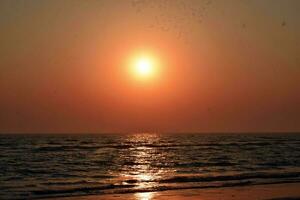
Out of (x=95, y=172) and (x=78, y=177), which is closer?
(x=78, y=177)

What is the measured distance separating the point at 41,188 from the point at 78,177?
643 cm

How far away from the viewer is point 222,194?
23984mm

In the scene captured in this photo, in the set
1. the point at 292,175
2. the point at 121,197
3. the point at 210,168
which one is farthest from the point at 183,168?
the point at 121,197

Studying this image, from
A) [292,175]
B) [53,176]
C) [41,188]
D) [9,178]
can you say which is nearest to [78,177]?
[53,176]

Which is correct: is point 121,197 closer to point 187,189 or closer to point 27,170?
point 187,189

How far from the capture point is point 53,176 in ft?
116

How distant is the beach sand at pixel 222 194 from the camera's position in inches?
899

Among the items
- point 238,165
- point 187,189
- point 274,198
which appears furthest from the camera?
point 238,165

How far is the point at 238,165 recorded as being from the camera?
149ft

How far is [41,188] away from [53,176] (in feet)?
23.2

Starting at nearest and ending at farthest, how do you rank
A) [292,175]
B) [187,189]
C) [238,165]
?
[187,189] → [292,175] → [238,165]

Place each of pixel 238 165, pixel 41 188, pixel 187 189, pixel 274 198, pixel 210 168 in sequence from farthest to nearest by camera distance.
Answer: pixel 238 165, pixel 210 168, pixel 41 188, pixel 187 189, pixel 274 198

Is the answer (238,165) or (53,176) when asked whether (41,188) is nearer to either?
(53,176)

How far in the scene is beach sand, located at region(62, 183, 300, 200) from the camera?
22.8 metres
